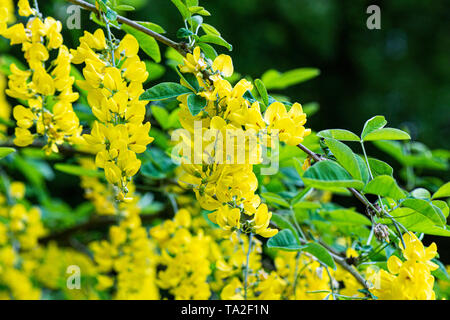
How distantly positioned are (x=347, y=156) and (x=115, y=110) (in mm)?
283

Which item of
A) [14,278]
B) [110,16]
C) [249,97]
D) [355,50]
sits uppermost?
[355,50]

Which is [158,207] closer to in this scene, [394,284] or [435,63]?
[394,284]

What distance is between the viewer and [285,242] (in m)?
0.60

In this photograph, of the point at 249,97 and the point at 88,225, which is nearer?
the point at 249,97

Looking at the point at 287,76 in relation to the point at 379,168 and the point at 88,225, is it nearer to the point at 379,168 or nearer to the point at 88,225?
the point at 379,168

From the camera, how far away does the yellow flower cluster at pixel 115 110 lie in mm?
506

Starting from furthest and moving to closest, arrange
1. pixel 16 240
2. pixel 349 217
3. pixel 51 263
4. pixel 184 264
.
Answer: pixel 51 263 < pixel 16 240 < pixel 184 264 < pixel 349 217

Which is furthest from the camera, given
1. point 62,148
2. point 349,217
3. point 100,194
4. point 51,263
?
point 51,263

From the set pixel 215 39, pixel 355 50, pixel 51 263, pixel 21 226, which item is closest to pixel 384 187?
pixel 215 39

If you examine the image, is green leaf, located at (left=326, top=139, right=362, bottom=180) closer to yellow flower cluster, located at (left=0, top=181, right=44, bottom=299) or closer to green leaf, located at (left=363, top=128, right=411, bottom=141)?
green leaf, located at (left=363, top=128, right=411, bottom=141)

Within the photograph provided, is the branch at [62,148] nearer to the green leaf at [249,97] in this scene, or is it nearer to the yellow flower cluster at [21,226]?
the yellow flower cluster at [21,226]

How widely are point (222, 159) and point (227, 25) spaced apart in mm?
2973

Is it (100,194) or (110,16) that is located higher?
(110,16)

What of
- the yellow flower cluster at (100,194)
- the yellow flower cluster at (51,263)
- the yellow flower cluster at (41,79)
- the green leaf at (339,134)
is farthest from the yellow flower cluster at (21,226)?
the green leaf at (339,134)
